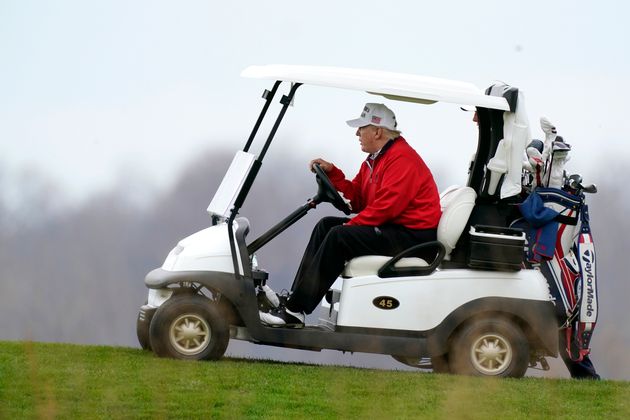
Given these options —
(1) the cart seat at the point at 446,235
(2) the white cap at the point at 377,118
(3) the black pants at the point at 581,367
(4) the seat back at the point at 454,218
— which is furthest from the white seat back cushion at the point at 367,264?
(3) the black pants at the point at 581,367

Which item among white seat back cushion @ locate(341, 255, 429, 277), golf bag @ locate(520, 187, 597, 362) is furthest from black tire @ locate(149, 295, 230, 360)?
golf bag @ locate(520, 187, 597, 362)

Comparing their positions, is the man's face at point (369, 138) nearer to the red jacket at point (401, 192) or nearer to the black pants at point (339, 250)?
the red jacket at point (401, 192)


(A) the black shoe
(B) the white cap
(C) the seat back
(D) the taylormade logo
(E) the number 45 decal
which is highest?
(B) the white cap

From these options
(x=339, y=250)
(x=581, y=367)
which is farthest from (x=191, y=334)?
(x=581, y=367)

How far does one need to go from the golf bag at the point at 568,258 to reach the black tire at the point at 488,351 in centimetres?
74

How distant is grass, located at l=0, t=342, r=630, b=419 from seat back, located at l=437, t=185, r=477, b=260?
935 millimetres

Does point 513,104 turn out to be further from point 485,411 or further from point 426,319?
point 485,411

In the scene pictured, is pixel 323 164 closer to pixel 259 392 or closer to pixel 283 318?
pixel 283 318

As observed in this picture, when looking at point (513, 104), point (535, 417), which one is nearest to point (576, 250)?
point (513, 104)

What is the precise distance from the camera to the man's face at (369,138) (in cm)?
965

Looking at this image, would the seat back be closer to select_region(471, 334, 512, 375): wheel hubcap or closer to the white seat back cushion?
the white seat back cushion

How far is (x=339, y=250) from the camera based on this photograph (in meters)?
9.38

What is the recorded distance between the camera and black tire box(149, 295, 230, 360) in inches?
364

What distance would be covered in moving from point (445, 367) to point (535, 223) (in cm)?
125
